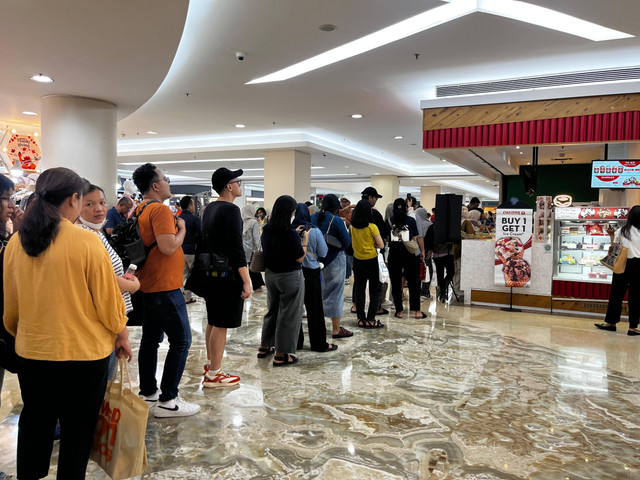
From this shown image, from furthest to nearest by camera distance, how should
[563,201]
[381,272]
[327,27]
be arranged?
[563,201], [381,272], [327,27]

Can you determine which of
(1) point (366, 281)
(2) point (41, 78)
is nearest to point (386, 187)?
(1) point (366, 281)

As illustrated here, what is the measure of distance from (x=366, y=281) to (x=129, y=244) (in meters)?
3.22

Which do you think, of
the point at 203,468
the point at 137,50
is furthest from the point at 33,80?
the point at 203,468

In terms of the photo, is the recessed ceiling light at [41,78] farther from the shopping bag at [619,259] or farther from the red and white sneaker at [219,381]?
the shopping bag at [619,259]

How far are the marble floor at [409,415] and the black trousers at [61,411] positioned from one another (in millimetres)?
622

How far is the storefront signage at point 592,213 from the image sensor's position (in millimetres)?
6184

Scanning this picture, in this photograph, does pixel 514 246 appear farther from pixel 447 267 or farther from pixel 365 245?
pixel 365 245

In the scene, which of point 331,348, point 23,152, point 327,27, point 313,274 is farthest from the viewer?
point 23,152

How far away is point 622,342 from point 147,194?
16.7 ft

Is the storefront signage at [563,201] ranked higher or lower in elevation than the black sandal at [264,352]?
higher

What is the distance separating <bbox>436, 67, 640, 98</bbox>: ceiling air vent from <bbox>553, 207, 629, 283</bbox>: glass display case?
5.64 ft

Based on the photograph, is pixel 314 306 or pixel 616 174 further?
pixel 616 174

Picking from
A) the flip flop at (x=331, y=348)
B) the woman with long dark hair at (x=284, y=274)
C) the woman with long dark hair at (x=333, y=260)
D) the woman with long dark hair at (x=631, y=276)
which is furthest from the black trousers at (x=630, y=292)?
the woman with long dark hair at (x=284, y=274)

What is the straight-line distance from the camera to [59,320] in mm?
1683
